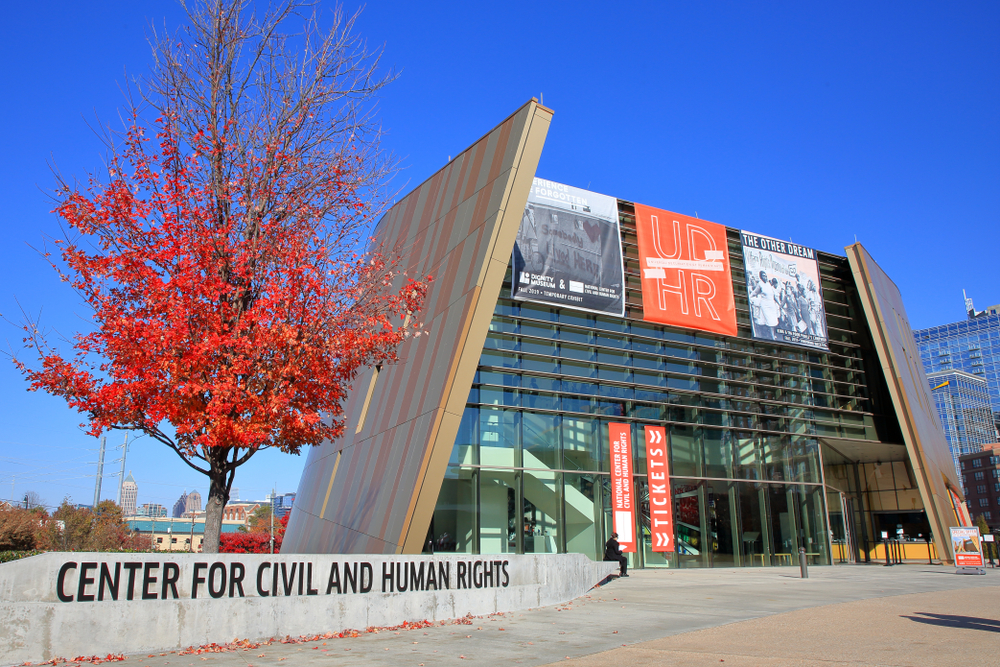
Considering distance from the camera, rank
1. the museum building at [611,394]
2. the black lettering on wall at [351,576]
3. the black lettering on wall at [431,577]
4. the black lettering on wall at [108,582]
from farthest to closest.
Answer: the museum building at [611,394] → the black lettering on wall at [431,577] → the black lettering on wall at [351,576] → the black lettering on wall at [108,582]

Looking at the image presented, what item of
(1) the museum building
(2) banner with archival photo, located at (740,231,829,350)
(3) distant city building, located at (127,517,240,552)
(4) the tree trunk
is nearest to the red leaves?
(4) the tree trunk

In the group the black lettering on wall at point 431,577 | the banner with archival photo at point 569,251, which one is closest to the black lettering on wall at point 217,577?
the black lettering on wall at point 431,577

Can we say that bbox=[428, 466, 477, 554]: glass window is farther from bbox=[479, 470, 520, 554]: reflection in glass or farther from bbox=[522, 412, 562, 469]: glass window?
bbox=[522, 412, 562, 469]: glass window

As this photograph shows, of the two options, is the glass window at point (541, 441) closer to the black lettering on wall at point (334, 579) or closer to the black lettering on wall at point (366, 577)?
the black lettering on wall at point (366, 577)

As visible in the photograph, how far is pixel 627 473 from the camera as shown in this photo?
23953 millimetres

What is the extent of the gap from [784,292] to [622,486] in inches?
465

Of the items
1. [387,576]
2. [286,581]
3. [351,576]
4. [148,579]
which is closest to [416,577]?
[387,576]

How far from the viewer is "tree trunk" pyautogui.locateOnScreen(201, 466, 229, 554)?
9.46m

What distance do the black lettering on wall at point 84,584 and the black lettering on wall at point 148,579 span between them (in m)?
0.53

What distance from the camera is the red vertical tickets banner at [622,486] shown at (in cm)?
2333

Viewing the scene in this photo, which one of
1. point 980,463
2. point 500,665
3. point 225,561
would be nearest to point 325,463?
point 225,561

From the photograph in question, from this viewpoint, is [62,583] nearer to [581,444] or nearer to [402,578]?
[402,578]

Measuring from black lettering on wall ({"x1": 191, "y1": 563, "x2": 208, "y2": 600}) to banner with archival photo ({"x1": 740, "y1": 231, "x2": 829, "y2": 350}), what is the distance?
23865 mm

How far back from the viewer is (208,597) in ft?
28.2
